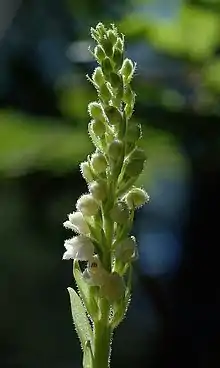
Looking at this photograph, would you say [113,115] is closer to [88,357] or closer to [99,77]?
[99,77]

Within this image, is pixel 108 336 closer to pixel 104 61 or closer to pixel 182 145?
pixel 104 61

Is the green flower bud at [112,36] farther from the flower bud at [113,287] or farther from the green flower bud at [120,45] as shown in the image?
the flower bud at [113,287]

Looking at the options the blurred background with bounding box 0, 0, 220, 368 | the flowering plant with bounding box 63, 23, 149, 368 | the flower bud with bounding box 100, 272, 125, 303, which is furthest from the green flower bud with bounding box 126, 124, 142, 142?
the blurred background with bounding box 0, 0, 220, 368

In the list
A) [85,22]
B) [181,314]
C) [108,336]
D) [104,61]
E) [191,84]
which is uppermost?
[85,22]

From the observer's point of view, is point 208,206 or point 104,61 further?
point 208,206

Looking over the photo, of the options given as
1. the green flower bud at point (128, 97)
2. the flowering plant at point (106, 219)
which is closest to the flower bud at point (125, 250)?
the flowering plant at point (106, 219)

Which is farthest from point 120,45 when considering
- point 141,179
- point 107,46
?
point 141,179

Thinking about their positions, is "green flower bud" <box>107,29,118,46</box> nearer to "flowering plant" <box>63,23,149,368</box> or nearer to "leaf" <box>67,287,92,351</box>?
"flowering plant" <box>63,23,149,368</box>

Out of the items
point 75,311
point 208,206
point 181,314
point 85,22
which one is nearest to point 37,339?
point 181,314
